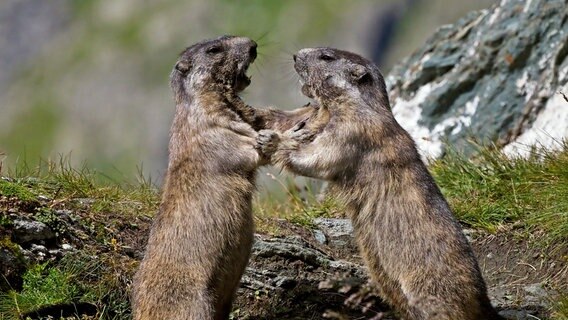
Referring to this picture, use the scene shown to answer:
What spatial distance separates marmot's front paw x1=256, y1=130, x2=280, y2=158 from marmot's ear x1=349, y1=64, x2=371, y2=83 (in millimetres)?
973

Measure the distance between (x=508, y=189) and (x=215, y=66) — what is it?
376 centimetres

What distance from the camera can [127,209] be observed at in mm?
10070

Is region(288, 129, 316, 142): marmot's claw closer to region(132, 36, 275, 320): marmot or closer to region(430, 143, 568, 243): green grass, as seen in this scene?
region(132, 36, 275, 320): marmot

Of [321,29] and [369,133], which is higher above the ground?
[321,29]

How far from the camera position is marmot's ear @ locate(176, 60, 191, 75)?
9.24 meters

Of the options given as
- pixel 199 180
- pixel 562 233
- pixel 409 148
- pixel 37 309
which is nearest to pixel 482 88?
pixel 562 233

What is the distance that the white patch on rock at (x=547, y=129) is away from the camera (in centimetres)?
1162

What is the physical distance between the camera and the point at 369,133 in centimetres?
863

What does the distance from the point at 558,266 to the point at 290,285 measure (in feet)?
8.72

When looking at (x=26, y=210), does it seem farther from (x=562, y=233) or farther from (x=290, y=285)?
(x=562, y=233)

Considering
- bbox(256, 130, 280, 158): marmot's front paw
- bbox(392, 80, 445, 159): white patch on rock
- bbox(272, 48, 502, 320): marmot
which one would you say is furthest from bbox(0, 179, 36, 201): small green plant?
bbox(392, 80, 445, 159): white patch on rock

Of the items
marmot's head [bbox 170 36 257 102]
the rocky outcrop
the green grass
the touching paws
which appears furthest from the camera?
the rocky outcrop

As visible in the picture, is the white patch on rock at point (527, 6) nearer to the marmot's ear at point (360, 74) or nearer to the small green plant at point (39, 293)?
the marmot's ear at point (360, 74)

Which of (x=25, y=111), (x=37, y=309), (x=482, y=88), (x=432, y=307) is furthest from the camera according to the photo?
(x=25, y=111)
